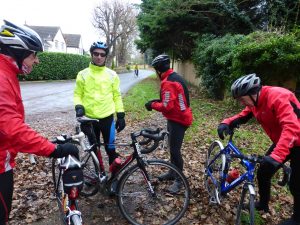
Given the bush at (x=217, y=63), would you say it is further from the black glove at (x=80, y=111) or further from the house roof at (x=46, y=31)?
the house roof at (x=46, y=31)

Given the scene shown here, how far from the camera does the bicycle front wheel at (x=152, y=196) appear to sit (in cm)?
370

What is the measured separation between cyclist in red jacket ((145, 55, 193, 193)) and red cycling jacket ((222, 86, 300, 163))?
1150 mm

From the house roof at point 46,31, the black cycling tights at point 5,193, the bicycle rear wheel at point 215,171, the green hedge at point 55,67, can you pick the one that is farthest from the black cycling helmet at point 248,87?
the house roof at point 46,31

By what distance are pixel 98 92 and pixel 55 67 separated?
88.5ft

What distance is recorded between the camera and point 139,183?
3785 mm

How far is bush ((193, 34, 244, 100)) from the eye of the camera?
12.1m

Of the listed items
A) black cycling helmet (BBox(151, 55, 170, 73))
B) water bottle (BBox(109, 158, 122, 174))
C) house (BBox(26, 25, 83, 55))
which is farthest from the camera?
house (BBox(26, 25, 83, 55))

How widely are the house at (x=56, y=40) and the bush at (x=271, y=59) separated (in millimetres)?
42237

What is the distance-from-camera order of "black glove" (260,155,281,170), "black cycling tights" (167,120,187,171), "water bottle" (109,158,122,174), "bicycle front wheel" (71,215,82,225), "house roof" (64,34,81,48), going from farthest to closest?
1. "house roof" (64,34,81,48)
2. "black cycling tights" (167,120,187,171)
3. "water bottle" (109,158,122,174)
4. "black glove" (260,155,281,170)
5. "bicycle front wheel" (71,215,82,225)

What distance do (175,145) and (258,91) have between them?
1.67 meters

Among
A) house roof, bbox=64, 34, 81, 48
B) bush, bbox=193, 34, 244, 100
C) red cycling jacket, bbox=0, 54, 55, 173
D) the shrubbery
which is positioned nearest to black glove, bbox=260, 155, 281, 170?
red cycling jacket, bbox=0, 54, 55, 173

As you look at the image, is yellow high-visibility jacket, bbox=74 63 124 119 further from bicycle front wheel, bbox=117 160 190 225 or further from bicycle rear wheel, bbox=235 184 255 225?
bicycle rear wheel, bbox=235 184 255 225

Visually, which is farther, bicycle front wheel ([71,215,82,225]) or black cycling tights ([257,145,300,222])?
black cycling tights ([257,145,300,222])

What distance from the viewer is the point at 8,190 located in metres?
2.26
